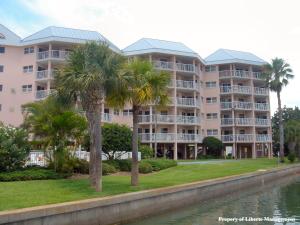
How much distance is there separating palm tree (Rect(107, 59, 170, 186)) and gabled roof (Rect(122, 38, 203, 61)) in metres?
37.4

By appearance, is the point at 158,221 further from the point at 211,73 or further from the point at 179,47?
the point at 211,73

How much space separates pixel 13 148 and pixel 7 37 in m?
35.3

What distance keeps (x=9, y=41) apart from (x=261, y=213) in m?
44.8

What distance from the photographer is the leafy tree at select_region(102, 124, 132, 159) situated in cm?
3359

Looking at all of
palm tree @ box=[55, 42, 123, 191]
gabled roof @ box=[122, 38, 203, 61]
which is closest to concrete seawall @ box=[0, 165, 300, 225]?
palm tree @ box=[55, 42, 123, 191]

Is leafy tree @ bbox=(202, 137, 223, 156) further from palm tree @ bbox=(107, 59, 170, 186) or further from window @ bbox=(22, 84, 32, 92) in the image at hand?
palm tree @ bbox=(107, 59, 170, 186)

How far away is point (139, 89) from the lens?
22094 mm

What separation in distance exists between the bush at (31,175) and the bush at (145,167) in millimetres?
8149

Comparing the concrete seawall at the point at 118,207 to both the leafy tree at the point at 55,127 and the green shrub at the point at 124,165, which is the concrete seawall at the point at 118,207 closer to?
the green shrub at the point at 124,165

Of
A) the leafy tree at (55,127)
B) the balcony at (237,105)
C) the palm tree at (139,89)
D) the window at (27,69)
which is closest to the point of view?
the palm tree at (139,89)

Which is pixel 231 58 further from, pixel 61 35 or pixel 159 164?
pixel 159 164

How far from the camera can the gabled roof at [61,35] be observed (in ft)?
173

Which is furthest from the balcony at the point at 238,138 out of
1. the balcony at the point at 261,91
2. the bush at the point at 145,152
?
the bush at the point at 145,152

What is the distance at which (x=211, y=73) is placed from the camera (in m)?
70.3
